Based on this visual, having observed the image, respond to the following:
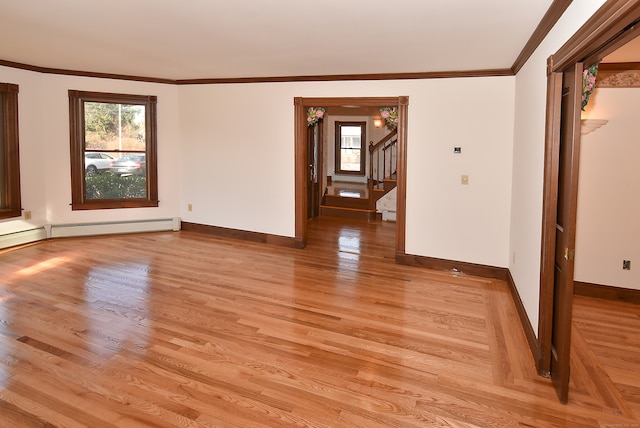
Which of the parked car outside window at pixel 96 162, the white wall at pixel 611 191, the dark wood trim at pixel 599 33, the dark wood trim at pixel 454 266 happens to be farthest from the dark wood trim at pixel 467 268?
the parked car outside window at pixel 96 162

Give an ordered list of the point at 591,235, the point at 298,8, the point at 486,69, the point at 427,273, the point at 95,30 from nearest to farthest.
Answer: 1. the point at 298,8
2. the point at 95,30
3. the point at 591,235
4. the point at 486,69
5. the point at 427,273

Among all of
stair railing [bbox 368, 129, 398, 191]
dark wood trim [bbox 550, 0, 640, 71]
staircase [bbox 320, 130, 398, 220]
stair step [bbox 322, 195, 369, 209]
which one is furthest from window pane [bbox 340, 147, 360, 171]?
dark wood trim [bbox 550, 0, 640, 71]

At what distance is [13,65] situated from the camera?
5.88 m

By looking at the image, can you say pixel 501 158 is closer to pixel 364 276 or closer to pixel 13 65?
pixel 364 276

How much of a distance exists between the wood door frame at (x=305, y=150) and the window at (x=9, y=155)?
3736 mm

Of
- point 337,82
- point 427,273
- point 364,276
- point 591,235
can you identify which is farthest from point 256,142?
point 591,235

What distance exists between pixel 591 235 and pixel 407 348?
2.55 metres

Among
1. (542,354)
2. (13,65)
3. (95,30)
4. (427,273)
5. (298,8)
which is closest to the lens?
(542,354)

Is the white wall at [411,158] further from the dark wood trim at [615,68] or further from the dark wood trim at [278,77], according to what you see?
the dark wood trim at [615,68]

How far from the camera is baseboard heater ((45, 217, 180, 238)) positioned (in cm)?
677

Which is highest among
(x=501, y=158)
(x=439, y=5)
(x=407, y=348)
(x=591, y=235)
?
(x=439, y=5)

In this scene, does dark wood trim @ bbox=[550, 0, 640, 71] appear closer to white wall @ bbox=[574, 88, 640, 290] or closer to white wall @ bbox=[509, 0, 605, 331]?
white wall @ bbox=[509, 0, 605, 331]

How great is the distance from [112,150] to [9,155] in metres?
1.35

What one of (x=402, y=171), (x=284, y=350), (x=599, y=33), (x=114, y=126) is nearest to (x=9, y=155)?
(x=114, y=126)
